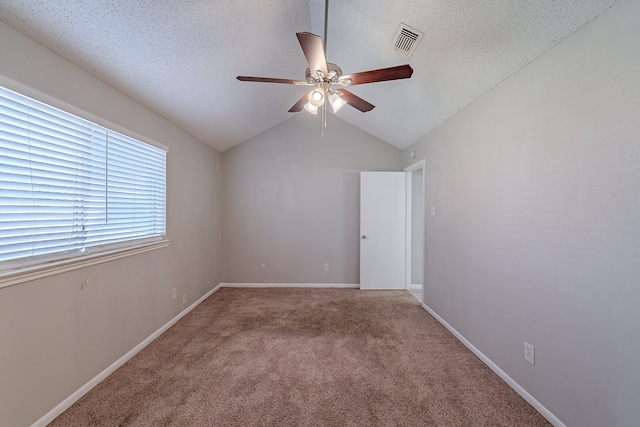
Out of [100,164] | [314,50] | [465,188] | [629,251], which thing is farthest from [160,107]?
[629,251]

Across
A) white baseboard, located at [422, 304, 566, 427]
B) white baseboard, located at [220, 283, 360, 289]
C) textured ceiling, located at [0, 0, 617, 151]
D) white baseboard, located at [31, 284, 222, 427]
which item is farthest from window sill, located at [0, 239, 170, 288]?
white baseboard, located at [422, 304, 566, 427]

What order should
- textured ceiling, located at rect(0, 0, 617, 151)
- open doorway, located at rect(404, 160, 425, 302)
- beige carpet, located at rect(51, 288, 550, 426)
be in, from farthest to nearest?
open doorway, located at rect(404, 160, 425, 302) < beige carpet, located at rect(51, 288, 550, 426) < textured ceiling, located at rect(0, 0, 617, 151)

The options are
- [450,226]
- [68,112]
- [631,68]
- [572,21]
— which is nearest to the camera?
[631,68]

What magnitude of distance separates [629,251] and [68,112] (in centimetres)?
330

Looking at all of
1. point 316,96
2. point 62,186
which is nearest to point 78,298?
point 62,186

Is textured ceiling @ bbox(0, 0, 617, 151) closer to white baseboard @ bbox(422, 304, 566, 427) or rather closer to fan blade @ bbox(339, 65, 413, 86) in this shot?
fan blade @ bbox(339, 65, 413, 86)

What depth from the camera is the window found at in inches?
53.7

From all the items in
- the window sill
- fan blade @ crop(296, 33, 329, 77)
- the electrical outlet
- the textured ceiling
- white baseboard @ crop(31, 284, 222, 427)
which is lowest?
white baseboard @ crop(31, 284, 222, 427)

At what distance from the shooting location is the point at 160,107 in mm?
2504

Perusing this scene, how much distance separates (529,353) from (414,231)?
2.60 meters

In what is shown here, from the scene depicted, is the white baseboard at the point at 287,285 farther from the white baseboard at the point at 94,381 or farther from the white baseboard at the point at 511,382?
the white baseboard at the point at 511,382

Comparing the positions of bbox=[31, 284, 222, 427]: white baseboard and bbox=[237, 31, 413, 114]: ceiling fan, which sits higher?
bbox=[237, 31, 413, 114]: ceiling fan

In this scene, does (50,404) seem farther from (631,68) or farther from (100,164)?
(631,68)

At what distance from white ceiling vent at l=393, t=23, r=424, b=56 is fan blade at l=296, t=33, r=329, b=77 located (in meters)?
0.77
